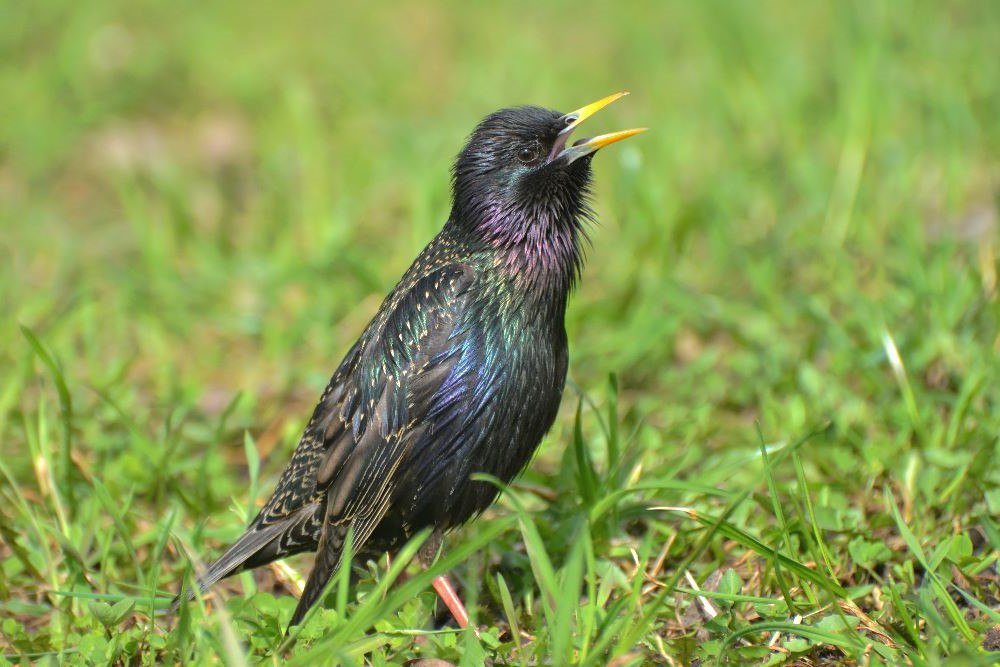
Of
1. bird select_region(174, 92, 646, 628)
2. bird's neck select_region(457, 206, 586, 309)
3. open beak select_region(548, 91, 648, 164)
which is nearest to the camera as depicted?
bird select_region(174, 92, 646, 628)

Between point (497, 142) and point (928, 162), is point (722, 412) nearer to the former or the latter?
point (497, 142)

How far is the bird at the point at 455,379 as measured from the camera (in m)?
3.04

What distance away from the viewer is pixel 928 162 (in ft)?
18.7

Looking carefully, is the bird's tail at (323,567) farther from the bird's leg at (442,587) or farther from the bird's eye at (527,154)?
the bird's eye at (527,154)

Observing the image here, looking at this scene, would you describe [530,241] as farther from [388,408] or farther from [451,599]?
[451,599]

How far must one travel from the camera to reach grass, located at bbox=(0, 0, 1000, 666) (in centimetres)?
295

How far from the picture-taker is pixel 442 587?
3.23 meters

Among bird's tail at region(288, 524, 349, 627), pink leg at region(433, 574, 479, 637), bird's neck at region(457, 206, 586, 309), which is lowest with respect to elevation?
pink leg at region(433, 574, 479, 637)

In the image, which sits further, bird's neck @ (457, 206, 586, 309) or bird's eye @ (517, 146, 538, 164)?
bird's eye @ (517, 146, 538, 164)

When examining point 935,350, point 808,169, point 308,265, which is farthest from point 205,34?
point 935,350

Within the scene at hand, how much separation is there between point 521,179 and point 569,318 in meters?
1.57

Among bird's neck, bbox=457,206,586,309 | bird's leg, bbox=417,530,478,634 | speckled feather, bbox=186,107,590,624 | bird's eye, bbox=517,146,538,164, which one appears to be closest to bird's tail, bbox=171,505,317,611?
speckled feather, bbox=186,107,590,624

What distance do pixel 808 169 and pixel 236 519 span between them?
126 inches

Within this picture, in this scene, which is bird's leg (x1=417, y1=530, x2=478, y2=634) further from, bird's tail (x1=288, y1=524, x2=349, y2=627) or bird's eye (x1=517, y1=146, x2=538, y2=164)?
bird's eye (x1=517, y1=146, x2=538, y2=164)
